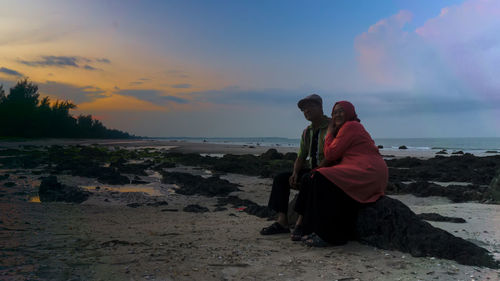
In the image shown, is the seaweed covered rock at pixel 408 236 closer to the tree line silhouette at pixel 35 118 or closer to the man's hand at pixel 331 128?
the man's hand at pixel 331 128

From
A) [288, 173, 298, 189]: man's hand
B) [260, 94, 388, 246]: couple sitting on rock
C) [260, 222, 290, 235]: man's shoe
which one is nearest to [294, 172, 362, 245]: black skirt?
[260, 94, 388, 246]: couple sitting on rock

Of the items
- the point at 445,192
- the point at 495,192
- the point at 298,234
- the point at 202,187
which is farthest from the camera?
the point at 202,187

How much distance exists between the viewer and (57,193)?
8578 mm

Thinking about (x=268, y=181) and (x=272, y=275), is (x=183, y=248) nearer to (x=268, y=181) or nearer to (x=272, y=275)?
(x=272, y=275)

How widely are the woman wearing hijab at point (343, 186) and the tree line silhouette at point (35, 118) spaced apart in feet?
182

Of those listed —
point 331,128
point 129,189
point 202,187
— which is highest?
point 331,128

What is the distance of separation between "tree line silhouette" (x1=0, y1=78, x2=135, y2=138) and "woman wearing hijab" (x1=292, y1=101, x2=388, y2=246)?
5552 centimetres

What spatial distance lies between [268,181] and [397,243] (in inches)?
366

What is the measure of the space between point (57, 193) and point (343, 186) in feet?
23.8

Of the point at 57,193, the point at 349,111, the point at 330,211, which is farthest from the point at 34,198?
the point at 349,111

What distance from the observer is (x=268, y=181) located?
13.4 meters

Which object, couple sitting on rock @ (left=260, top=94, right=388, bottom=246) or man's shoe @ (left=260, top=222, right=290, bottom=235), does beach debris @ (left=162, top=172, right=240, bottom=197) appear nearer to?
man's shoe @ (left=260, top=222, right=290, bottom=235)

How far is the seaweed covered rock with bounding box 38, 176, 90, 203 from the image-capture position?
834 cm

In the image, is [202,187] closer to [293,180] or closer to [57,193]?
[57,193]
